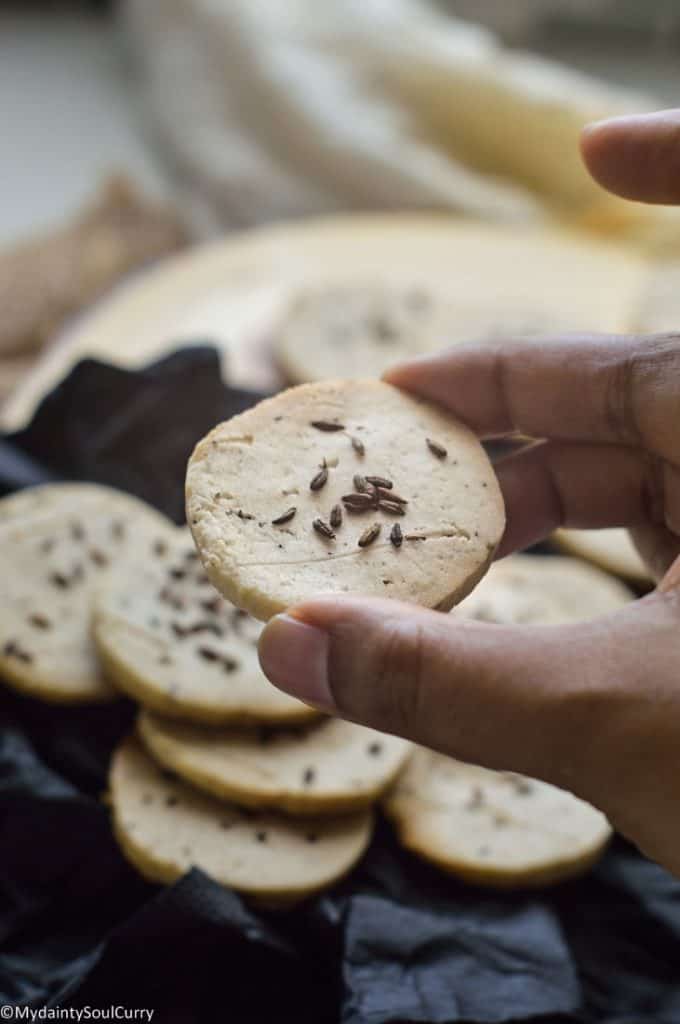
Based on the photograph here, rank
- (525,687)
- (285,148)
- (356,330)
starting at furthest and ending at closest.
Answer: (285,148), (356,330), (525,687)

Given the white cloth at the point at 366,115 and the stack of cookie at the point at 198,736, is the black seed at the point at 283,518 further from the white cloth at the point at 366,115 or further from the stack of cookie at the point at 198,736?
the white cloth at the point at 366,115

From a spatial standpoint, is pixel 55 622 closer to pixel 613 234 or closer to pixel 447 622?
pixel 447 622

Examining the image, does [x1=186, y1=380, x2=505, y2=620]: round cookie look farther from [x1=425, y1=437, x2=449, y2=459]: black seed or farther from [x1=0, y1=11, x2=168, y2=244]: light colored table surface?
[x1=0, y1=11, x2=168, y2=244]: light colored table surface

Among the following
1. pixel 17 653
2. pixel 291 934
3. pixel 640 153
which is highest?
pixel 640 153

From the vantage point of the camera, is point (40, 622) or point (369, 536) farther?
point (40, 622)

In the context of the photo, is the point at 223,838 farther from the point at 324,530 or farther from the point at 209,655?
the point at 324,530

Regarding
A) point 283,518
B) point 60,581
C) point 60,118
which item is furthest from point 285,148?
point 283,518

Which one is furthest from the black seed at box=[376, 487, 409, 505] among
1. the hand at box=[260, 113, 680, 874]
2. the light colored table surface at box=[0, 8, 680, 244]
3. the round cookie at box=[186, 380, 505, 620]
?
the light colored table surface at box=[0, 8, 680, 244]
